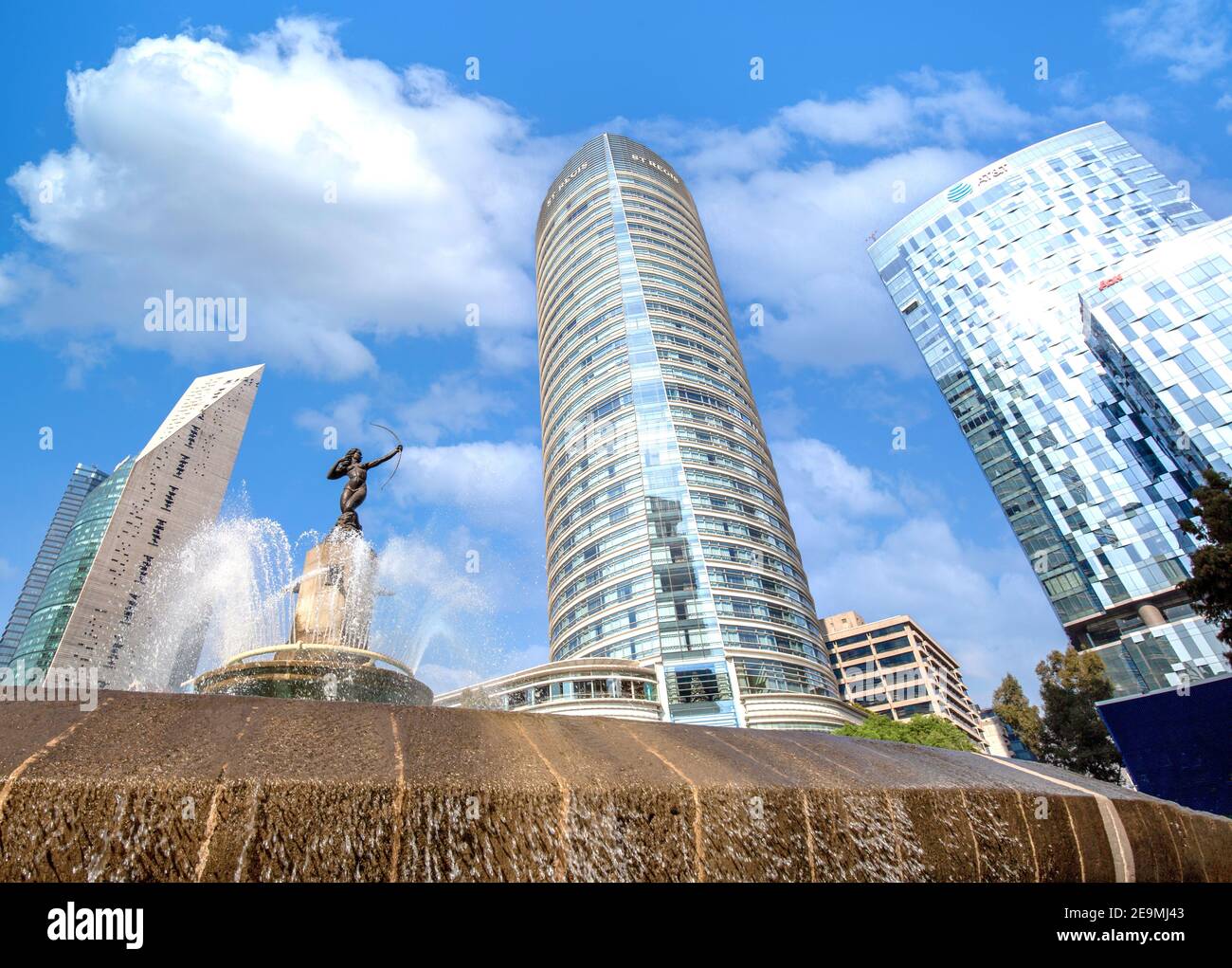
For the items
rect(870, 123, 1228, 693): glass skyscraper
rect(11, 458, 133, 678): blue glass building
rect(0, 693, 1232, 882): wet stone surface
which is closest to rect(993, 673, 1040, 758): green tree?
rect(870, 123, 1228, 693): glass skyscraper

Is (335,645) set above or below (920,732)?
above

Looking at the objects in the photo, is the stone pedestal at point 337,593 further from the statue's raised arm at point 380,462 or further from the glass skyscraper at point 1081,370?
the glass skyscraper at point 1081,370

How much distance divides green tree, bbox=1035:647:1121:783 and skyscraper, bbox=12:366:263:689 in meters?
79.8

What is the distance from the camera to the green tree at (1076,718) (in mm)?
34594

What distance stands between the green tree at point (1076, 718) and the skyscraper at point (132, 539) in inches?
3141

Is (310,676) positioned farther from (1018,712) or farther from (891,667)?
(891,667)

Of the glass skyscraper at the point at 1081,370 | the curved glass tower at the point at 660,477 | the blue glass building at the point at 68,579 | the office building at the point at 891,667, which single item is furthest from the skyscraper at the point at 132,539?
the glass skyscraper at the point at 1081,370

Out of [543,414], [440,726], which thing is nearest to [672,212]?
[543,414]

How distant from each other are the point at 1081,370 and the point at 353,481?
72.7 meters

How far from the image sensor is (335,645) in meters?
11.0

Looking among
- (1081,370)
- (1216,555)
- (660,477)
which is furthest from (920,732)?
(1081,370)

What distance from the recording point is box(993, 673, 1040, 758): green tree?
38.0 m
